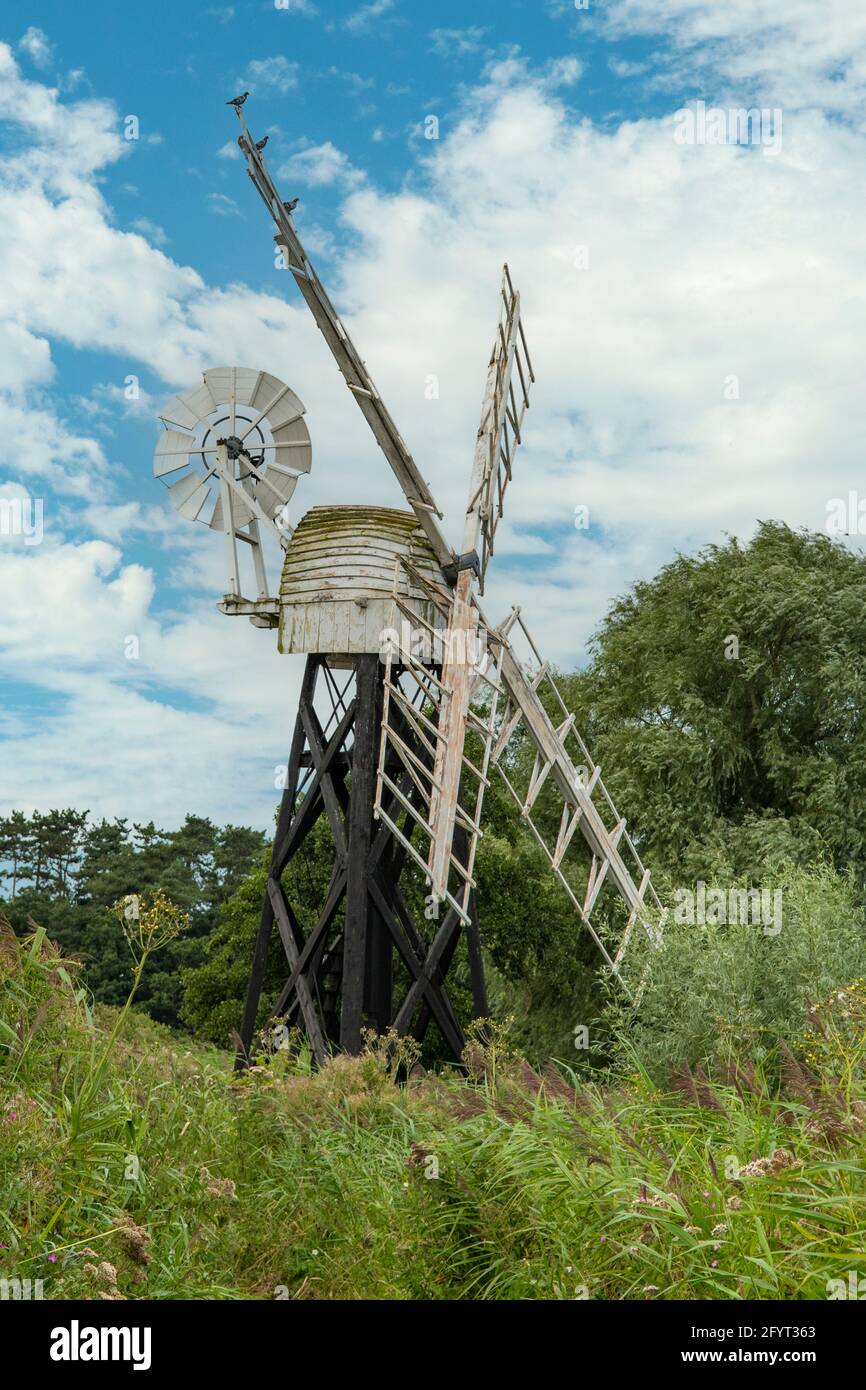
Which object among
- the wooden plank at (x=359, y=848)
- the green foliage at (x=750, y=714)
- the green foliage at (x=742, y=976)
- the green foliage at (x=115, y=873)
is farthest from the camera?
the green foliage at (x=115, y=873)

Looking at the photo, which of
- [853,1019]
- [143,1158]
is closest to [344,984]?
[853,1019]

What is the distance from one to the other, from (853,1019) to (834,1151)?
3624mm

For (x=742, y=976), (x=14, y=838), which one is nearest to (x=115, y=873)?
(x=14, y=838)

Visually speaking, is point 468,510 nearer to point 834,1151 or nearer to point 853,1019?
point 853,1019

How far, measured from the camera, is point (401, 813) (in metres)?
15.4

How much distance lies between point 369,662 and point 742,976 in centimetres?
534

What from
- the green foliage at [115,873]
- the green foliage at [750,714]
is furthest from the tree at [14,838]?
the green foliage at [750,714]

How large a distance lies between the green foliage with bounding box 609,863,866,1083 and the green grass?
4.37 m

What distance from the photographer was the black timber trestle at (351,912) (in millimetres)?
13969

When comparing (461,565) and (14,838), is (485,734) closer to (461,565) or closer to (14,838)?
(461,565)

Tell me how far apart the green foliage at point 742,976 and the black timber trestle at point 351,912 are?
2.11 metres

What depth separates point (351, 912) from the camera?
1386cm

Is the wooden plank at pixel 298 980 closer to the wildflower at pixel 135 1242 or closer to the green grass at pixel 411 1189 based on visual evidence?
the green grass at pixel 411 1189
